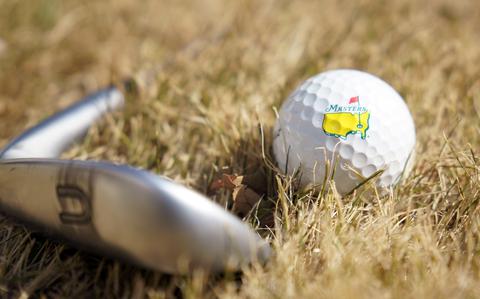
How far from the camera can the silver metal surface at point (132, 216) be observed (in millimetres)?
1381

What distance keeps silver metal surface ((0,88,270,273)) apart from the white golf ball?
52cm

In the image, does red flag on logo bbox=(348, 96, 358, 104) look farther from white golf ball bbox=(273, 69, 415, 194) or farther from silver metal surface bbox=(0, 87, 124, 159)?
silver metal surface bbox=(0, 87, 124, 159)

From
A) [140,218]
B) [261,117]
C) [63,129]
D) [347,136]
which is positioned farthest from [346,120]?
[63,129]

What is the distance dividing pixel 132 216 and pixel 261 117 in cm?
106

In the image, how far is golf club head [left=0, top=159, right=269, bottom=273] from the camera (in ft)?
4.53

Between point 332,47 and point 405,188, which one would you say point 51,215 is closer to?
point 405,188

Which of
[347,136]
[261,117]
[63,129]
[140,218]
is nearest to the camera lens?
[140,218]

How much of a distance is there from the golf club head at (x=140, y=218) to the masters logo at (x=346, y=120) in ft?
1.98

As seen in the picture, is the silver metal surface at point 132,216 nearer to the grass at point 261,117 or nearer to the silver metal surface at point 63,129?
the grass at point 261,117

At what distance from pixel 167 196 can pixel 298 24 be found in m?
2.65

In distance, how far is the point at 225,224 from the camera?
1.43m

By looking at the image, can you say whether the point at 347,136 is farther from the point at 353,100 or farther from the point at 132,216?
the point at 132,216

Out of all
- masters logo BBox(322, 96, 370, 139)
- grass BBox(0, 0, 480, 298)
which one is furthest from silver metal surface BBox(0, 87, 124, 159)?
masters logo BBox(322, 96, 370, 139)

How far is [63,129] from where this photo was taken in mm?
2539
